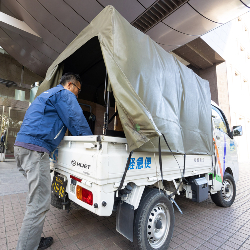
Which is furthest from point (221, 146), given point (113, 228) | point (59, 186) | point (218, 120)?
point (59, 186)

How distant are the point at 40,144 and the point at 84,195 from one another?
2.61ft

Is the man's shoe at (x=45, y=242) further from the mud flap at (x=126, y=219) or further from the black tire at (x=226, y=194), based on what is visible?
the black tire at (x=226, y=194)

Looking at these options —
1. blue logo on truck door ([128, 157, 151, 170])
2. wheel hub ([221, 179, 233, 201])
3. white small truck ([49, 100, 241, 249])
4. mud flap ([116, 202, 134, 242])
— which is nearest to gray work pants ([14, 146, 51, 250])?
white small truck ([49, 100, 241, 249])

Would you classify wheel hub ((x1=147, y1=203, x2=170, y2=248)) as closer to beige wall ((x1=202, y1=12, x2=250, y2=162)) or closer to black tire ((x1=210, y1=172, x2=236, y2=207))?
black tire ((x1=210, y1=172, x2=236, y2=207))

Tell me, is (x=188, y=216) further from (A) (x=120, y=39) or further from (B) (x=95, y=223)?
(A) (x=120, y=39)

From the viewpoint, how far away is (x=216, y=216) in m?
3.56

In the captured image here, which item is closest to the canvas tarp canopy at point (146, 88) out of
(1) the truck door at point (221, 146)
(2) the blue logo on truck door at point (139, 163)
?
(2) the blue logo on truck door at point (139, 163)

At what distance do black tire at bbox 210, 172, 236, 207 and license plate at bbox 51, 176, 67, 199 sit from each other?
336 cm

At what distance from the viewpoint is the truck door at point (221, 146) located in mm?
3654

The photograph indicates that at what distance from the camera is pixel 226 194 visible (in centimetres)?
409

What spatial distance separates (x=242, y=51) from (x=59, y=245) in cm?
2031

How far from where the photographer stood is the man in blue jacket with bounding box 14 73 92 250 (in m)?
1.93

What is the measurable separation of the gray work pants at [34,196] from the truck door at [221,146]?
3.21 metres

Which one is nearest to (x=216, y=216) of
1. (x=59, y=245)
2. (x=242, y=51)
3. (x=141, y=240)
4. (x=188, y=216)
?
(x=188, y=216)
